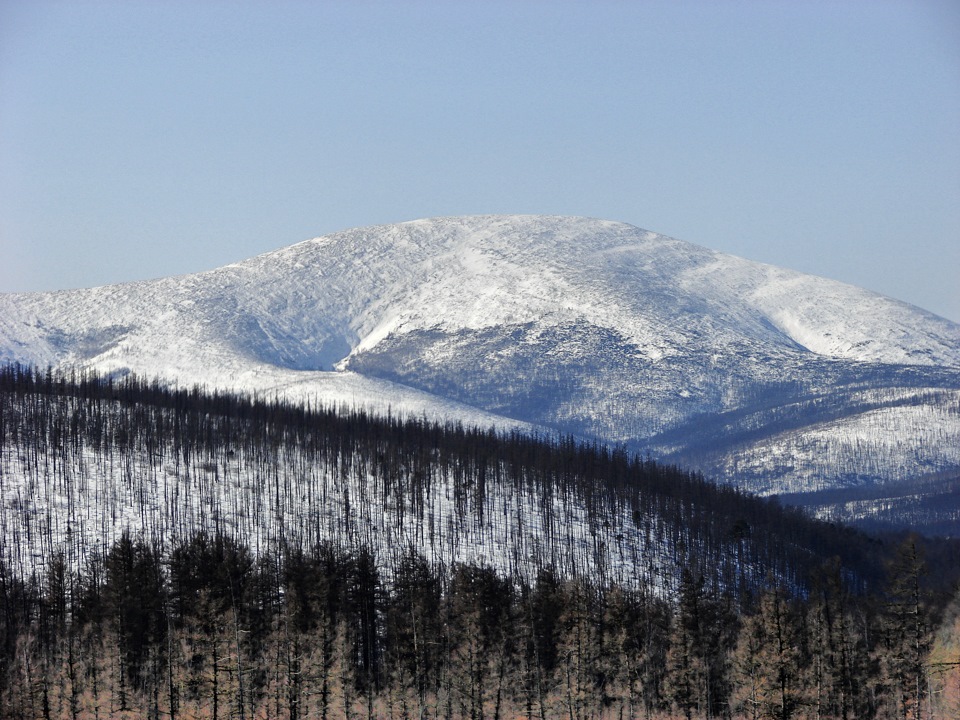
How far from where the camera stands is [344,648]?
340 feet

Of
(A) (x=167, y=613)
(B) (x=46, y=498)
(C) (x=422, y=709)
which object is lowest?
(C) (x=422, y=709)

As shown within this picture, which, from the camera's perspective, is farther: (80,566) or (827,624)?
(80,566)

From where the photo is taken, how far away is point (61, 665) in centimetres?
11431

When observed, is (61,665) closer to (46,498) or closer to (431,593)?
(431,593)

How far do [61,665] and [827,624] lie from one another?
7001cm

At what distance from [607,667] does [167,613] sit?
39936 mm

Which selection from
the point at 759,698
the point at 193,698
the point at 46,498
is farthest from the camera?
the point at 46,498

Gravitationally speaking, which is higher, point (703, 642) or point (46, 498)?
point (46, 498)

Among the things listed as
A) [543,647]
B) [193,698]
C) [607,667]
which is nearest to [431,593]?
[543,647]

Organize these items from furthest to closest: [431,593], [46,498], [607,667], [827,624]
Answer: [46,498] → [431,593] → [827,624] → [607,667]

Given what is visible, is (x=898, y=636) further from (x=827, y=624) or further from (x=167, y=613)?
(x=167, y=613)

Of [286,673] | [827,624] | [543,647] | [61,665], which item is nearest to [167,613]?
[61,665]

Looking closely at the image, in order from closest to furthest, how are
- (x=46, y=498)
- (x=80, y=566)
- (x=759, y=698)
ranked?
(x=759, y=698) → (x=80, y=566) → (x=46, y=498)

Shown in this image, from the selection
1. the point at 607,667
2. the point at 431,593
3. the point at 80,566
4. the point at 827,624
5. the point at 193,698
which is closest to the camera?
the point at 193,698
